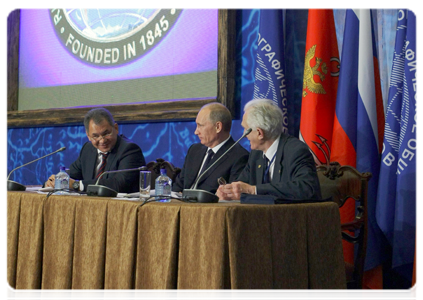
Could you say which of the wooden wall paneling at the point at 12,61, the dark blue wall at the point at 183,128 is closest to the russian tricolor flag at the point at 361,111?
the dark blue wall at the point at 183,128

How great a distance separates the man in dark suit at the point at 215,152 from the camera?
282cm

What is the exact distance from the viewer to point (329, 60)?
9.79 feet

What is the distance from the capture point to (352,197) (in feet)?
8.23

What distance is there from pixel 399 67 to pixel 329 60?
0.44 meters

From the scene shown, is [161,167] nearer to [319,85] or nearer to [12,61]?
[319,85]

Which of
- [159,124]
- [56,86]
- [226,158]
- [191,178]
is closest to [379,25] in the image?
[226,158]

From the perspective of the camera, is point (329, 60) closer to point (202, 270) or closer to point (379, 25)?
point (379, 25)

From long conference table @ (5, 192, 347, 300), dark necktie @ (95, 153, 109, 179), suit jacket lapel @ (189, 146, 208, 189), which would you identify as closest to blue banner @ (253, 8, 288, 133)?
suit jacket lapel @ (189, 146, 208, 189)

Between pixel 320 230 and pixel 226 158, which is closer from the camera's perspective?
pixel 320 230

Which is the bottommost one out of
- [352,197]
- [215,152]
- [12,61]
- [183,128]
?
[352,197]

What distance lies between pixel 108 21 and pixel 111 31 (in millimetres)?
100

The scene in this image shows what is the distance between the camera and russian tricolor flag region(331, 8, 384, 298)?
2.81m

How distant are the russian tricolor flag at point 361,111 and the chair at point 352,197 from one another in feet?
0.96

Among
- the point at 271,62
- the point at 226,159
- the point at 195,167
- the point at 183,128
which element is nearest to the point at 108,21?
the point at 183,128
